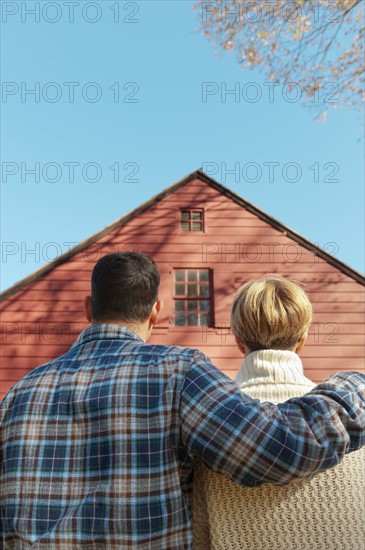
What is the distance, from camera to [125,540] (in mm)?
1511

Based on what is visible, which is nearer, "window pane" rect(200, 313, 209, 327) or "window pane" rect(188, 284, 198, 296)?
"window pane" rect(200, 313, 209, 327)

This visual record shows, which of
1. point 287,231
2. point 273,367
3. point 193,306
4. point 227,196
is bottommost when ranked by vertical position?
point 193,306

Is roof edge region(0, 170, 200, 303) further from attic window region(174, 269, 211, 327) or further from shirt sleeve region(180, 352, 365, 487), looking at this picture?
shirt sleeve region(180, 352, 365, 487)

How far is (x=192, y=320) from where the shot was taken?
11.1 m

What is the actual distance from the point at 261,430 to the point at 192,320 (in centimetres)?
953

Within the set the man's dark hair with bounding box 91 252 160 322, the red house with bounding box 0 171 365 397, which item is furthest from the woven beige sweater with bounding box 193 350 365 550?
the red house with bounding box 0 171 365 397

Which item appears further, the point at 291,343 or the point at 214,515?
the point at 291,343

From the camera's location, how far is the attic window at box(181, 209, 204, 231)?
11797mm

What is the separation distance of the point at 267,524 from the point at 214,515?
16 centimetres

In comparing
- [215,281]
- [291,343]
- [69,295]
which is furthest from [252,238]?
[291,343]

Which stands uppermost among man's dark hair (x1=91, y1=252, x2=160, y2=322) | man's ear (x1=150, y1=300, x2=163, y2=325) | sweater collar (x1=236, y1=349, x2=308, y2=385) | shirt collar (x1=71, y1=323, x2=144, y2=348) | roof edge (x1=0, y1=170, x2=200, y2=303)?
roof edge (x1=0, y1=170, x2=200, y2=303)

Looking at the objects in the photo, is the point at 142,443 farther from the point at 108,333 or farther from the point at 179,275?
the point at 179,275

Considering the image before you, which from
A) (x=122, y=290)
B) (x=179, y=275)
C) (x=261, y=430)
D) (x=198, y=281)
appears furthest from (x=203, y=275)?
(x=261, y=430)

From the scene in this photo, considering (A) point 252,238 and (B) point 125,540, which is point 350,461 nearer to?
(B) point 125,540
